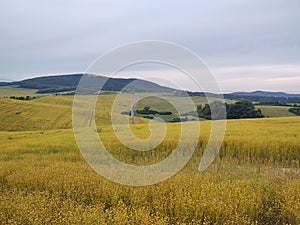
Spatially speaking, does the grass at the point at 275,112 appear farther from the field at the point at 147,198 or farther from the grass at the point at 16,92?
the grass at the point at 16,92

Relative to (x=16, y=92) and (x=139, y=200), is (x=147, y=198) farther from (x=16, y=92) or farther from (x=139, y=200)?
(x=16, y=92)

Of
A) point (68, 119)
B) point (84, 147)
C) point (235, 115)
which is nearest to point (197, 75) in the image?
point (84, 147)

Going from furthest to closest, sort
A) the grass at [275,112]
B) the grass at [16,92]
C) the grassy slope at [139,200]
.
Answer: the grass at [16,92]
the grass at [275,112]
the grassy slope at [139,200]

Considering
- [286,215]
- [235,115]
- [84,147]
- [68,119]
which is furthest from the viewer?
[68,119]

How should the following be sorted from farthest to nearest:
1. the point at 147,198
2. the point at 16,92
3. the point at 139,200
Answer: the point at 16,92 < the point at 147,198 < the point at 139,200

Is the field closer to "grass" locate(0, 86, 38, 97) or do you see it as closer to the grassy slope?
the grassy slope

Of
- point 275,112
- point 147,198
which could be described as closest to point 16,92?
point 275,112

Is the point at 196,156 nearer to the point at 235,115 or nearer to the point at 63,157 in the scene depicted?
the point at 63,157

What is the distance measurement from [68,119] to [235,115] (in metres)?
29.4

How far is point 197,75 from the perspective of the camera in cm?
951

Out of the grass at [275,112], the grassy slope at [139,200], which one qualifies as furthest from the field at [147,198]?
the grass at [275,112]

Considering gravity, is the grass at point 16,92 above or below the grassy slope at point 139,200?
above

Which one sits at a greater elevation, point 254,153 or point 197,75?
point 197,75

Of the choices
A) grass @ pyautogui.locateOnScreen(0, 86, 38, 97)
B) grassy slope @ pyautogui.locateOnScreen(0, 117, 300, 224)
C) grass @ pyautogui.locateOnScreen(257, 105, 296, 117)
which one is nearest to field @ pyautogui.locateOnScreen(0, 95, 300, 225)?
grassy slope @ pyautogui.locateOnScreen(0, 117, 300, 224)
